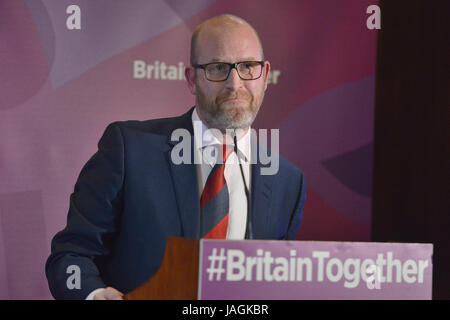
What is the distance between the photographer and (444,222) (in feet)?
7.45

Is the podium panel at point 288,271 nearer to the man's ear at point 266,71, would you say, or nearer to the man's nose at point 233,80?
the man's nose at point 233,80

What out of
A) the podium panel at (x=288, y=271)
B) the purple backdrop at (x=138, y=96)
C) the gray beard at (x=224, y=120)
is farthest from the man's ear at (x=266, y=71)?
the podium panel at (x=288, y=271)

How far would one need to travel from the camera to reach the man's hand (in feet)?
4.40

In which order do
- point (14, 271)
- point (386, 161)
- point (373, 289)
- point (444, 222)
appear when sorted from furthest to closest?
point (386, 161) < point (444, 222) < point (14, 271) < point (373, 289)

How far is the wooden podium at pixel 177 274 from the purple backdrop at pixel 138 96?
38.7 inches

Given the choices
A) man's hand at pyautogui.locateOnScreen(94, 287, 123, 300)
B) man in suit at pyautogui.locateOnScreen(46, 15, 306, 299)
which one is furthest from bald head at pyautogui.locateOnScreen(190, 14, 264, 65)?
man's hand at pyautogui.locateOnScreen(94, 287, 123, 300)

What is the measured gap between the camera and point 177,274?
1236mm

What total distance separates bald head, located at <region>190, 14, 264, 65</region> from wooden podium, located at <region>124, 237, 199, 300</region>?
1033mm

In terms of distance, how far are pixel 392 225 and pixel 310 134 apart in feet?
2.19

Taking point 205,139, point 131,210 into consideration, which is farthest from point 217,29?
point 131,210

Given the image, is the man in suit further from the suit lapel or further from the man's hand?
the man's hand

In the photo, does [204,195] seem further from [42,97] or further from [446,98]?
[446,98]

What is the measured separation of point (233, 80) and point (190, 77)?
0.25 metres
